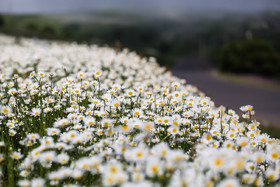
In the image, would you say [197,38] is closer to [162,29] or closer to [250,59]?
[162,29]

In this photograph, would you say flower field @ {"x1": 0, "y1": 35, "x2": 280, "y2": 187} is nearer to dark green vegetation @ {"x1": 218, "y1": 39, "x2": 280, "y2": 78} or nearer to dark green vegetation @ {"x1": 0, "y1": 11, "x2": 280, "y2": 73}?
dark green vegetation @ {"x1": 218, "y1": 39, "x2": 280, "y2": 78}

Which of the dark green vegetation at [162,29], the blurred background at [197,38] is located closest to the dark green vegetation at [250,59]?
the blurred background at [197,38]

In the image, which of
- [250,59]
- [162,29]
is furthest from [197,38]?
[250,59]

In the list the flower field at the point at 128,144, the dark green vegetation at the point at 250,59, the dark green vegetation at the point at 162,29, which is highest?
the dark green vegetation at the point at 162,29

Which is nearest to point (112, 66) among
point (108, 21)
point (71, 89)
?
point (71, 89)

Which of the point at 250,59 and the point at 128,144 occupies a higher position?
the point at 250,59

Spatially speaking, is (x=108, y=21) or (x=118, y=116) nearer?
(x=118, y=116)

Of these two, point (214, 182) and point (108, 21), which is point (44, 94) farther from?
point (108, 21)

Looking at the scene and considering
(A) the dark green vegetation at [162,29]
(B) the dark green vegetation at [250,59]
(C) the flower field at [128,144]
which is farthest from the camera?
(A) the dark green vegetation at [162,29]

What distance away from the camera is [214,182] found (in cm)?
198

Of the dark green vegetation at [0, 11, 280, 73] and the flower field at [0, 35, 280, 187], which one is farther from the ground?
the dark green vegetation at [0, 11, 280, 73]

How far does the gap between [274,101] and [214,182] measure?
12727mm

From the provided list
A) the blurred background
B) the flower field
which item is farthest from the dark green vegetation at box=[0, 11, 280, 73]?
the flower field

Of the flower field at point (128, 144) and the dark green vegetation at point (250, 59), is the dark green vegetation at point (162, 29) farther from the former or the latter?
the flower field at point (128, 144)
